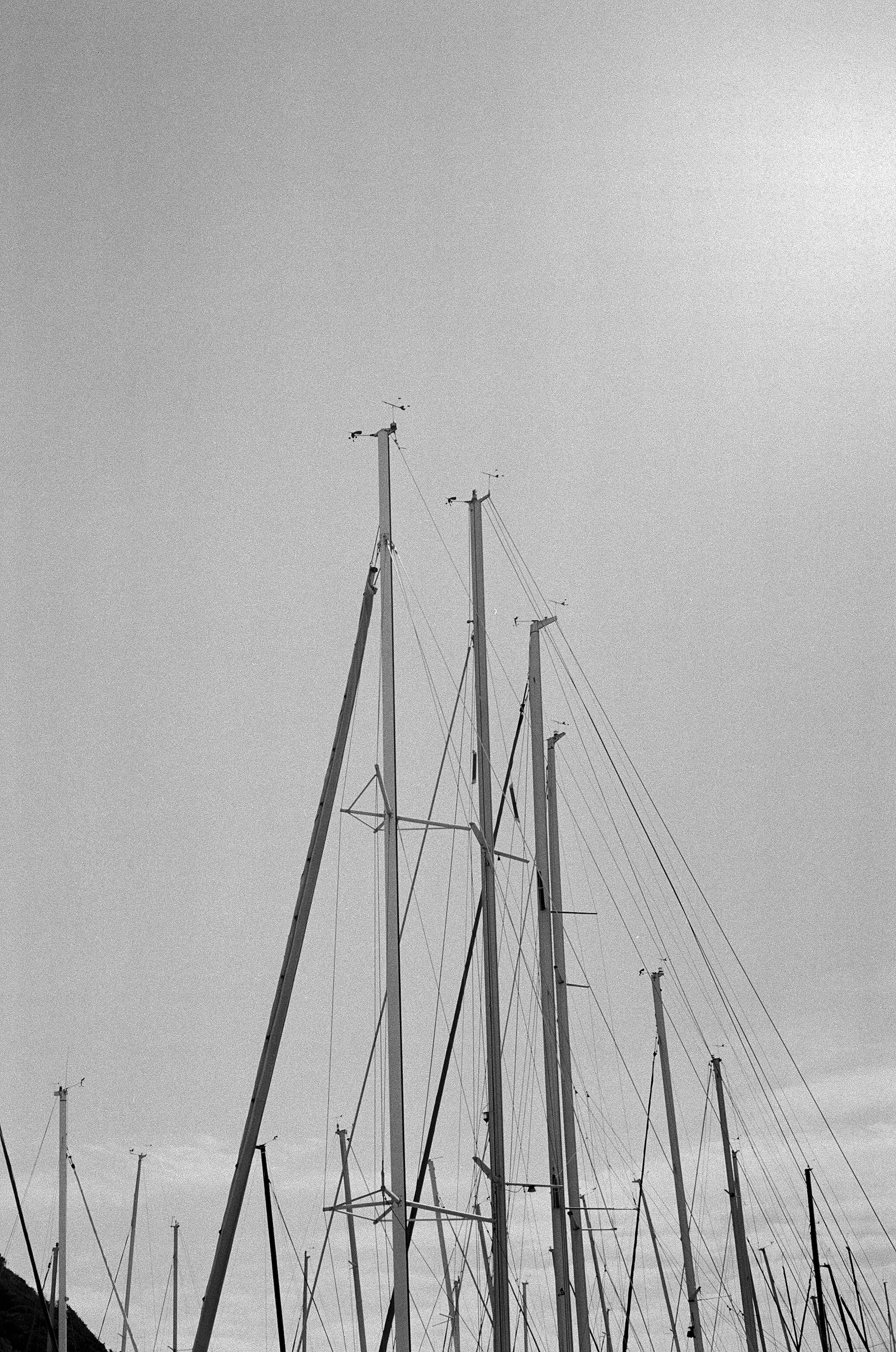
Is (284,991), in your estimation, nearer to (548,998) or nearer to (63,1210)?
(548,998)

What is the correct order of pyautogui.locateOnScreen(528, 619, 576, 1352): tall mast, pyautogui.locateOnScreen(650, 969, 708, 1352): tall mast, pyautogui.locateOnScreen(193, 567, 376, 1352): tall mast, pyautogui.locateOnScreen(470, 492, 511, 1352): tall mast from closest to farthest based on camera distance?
pyautogui.locateOnScreen(193, 567, 376, 1352): tall mast → pyautogui.locateOnScreen(470, 492, 511, 1352): tall mast → pyautogui.locateOnScreen(528, 619, 576, 1352): tall mast → pyautogui.locateOnScreen(650, 969, 708, 1352): tall mast

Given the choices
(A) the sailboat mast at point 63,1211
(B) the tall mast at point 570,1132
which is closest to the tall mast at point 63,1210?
(A) the sailboat mast at point 63,1211

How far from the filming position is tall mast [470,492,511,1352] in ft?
66.4

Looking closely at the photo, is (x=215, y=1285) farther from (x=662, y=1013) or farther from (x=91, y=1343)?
(x=91, y=1343)

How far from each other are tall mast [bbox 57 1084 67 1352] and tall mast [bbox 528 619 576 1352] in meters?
17.1

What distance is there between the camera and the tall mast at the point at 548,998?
23312 millimetres

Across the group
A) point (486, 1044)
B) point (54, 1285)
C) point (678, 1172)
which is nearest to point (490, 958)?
point (486, 1044)

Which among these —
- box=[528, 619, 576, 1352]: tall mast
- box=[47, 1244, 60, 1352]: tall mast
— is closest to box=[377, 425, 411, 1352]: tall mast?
box=[528, 619, 576, 1352]: tall mast

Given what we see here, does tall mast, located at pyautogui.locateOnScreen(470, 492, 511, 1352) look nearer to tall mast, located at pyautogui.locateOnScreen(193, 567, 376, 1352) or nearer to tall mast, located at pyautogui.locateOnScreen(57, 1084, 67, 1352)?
tall mast, located at pyautogui.locateOnScreen(193, 567, 376, 1352)

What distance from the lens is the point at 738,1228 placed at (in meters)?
39.5

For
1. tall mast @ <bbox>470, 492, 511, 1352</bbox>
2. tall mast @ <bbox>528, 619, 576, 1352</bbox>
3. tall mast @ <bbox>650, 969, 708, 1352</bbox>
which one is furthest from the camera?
tall mast @ <bbox>650, 969, 708, 1352</bbox>

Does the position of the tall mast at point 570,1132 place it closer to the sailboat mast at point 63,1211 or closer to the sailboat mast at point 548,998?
the sailboat mast at point 548,998

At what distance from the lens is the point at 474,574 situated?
25.8 meters

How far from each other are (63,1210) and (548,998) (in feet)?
62.0
